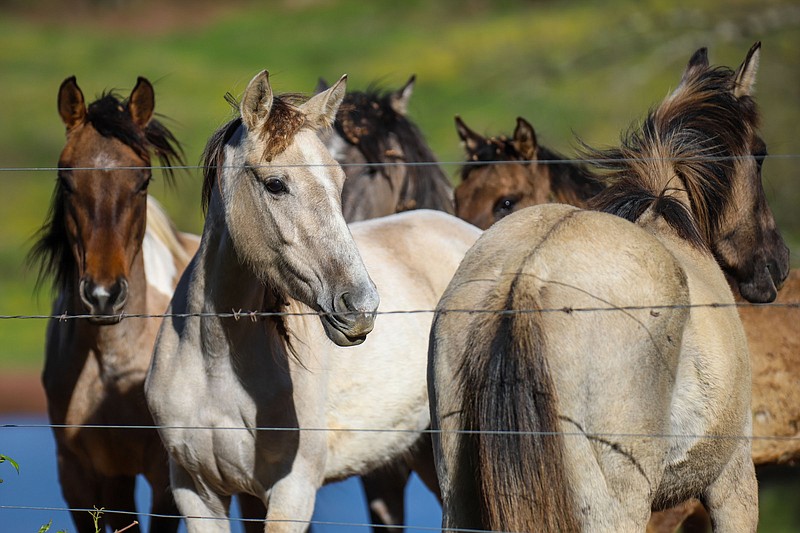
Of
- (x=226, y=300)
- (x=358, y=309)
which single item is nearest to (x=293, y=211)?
(x=358, y=309)

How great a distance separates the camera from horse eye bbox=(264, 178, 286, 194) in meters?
3.01

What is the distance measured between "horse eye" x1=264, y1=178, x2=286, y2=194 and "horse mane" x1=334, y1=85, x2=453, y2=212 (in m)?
3.04

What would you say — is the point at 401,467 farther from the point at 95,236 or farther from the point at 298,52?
the point at 298,52

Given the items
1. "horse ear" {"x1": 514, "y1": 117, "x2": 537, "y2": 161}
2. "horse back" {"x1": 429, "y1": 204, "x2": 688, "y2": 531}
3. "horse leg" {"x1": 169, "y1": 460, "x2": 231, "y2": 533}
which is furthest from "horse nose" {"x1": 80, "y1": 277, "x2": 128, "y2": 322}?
"horse ear" {"x1": 514, "y1": 117, "x2": 537, "y2": 161}

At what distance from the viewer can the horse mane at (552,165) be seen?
19.0ft

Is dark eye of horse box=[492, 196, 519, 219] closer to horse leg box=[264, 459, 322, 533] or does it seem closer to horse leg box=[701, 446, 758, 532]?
horse leg box=[264, 459, 322, 533]

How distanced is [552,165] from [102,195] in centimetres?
290

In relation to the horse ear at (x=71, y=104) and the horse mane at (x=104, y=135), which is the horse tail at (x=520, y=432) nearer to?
the horse mane at (x=104, y=135)

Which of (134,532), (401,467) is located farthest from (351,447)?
(134,532)

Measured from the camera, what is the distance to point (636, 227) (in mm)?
2686

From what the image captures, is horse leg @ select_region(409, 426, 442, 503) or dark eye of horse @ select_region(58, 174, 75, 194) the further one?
horse leg @ select_region(409, 426, 442, 503)

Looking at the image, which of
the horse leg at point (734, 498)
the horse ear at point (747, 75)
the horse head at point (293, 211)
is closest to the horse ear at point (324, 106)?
the horse head at point (293, 211)

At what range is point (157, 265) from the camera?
187 inches

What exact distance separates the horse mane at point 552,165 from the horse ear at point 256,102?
2.82 metres
